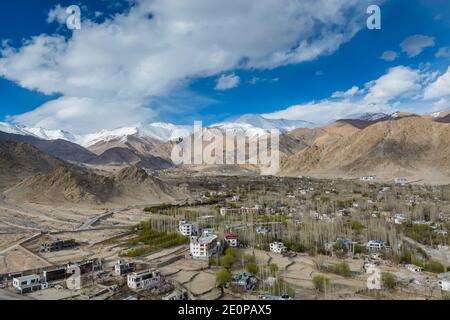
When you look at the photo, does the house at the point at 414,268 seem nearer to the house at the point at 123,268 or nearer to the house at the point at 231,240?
the house at the point at 231,240

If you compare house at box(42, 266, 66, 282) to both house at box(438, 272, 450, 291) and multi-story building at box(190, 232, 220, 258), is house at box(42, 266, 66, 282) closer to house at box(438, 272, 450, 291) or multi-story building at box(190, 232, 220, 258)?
multi-story building at box(190, 232, 220, 258)

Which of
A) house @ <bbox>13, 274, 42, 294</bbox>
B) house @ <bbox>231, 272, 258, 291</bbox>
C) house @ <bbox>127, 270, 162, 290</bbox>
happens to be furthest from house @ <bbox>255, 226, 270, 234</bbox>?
house @ <bbox>13, 274, 42, 294</bbox>

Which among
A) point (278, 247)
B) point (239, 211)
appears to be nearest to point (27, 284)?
point (278, 247)

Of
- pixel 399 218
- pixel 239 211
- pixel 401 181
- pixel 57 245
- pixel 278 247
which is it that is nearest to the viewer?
pixel 278 247

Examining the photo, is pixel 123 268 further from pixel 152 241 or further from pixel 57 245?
pixel 57 245

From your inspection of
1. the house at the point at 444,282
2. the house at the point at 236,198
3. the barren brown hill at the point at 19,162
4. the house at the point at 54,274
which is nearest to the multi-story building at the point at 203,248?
the house at the point at 54,274

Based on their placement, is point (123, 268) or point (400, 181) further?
point (400, 181)
